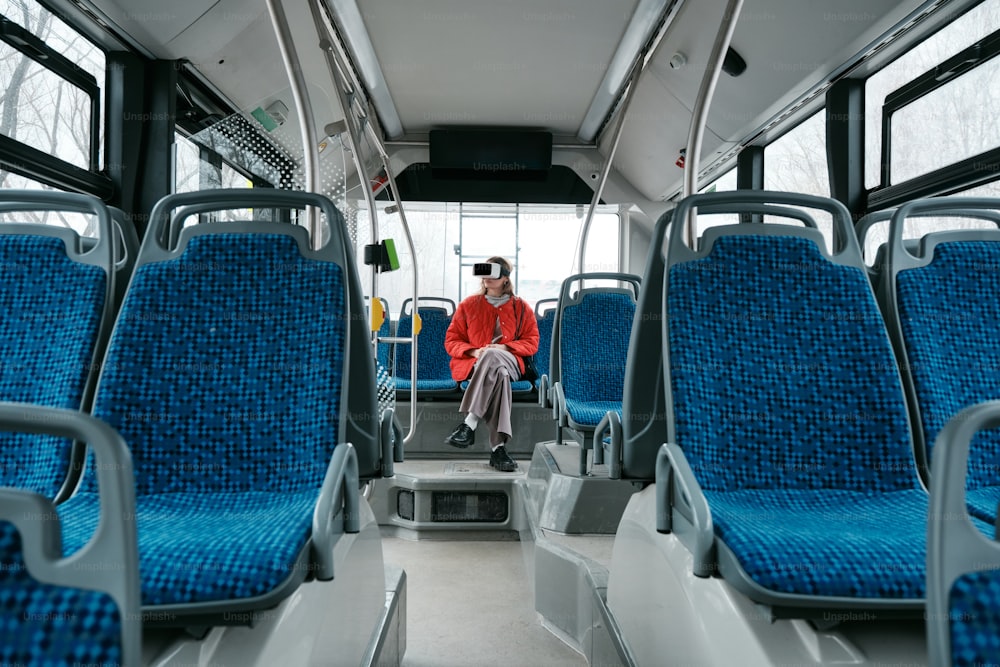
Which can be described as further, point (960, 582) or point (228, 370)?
point (228, 370)

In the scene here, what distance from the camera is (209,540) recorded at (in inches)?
44.8

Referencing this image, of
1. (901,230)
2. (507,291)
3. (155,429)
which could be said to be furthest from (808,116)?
(155,429)

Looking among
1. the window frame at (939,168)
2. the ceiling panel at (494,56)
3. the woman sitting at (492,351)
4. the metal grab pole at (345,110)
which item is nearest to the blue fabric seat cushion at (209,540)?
the metal grab pole at (345,110)

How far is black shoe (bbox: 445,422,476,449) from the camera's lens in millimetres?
4273

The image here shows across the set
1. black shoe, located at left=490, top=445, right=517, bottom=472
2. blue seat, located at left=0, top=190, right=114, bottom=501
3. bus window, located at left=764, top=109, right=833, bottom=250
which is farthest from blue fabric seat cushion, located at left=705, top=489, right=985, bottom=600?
bus window, located at left=764, top=109, right=833, bottom=250

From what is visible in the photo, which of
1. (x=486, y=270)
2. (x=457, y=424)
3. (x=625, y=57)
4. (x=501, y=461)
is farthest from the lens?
(x=625, y=57)

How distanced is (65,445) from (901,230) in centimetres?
215

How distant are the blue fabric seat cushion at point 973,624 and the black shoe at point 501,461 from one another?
3.37 m

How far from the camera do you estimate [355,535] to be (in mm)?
1555

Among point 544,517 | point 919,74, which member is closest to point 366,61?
point 919,74

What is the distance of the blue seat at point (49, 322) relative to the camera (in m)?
1.51

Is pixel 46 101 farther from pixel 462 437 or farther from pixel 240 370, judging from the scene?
pixel 462 437

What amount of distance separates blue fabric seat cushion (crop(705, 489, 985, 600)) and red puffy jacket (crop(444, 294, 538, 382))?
3.17 meters

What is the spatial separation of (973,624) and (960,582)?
0.05m
